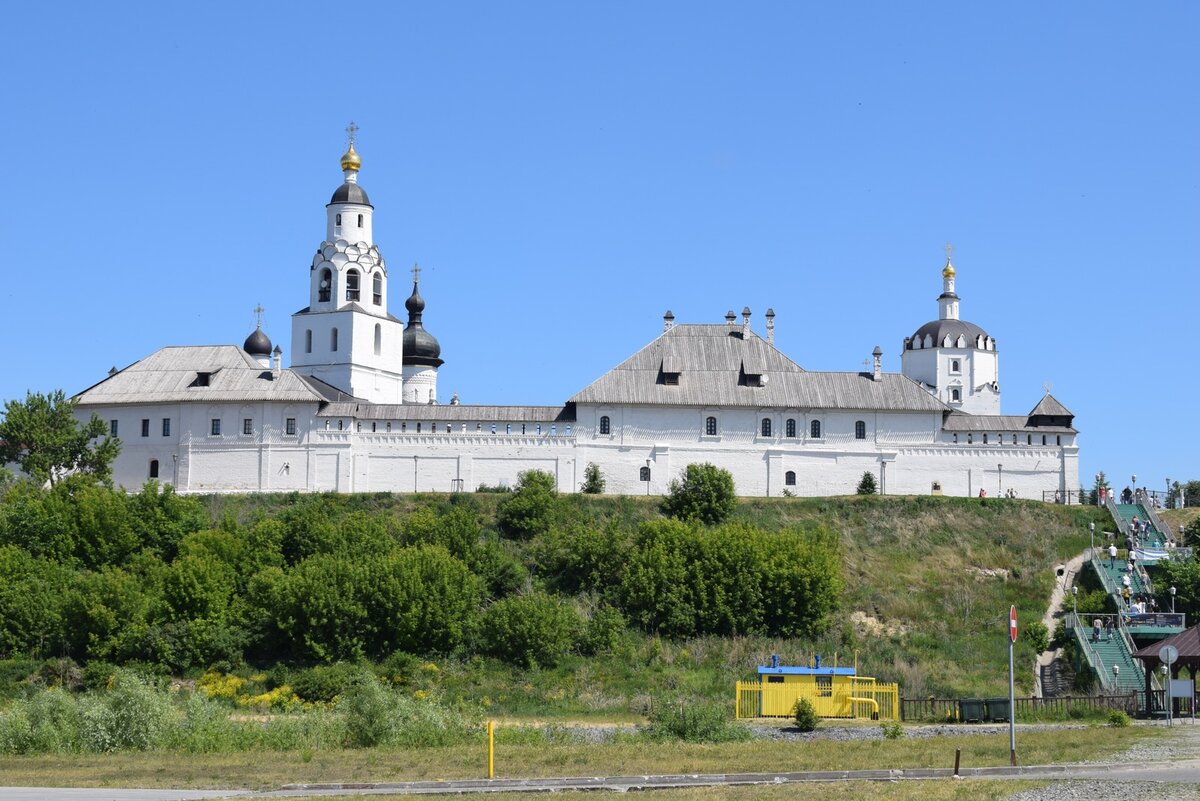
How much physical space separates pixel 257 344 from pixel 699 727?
138 ft

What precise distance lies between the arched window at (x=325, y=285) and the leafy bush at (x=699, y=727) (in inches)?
1457

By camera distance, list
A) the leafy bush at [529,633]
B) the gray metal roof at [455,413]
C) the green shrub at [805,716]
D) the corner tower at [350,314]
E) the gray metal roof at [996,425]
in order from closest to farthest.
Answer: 1. the green shrub at [805,716]
2. the leafy bush at [529,633]
3. the gray metal roof at [455,413]
4. the gray metal roof at [996,425]
5. the corner tower at [350,314]

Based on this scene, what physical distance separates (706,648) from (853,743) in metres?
14.8

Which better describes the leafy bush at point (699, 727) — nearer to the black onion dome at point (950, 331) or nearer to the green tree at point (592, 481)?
the green tree at point (592, 481)

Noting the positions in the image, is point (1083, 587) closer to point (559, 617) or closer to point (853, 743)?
point (559, 617)

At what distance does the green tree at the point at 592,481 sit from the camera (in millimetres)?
58812

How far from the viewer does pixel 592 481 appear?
194 ft

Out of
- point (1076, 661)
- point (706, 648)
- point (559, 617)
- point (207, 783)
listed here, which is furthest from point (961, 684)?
point (207, 783)

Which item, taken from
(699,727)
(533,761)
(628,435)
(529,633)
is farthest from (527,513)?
(533,761)

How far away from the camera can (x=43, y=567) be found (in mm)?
50125

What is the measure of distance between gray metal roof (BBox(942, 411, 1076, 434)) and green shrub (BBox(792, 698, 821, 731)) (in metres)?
27.5

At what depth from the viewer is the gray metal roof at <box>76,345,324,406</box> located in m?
61.2

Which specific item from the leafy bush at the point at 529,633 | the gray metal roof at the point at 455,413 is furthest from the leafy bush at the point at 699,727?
the gray metal roof at the point at 455,413

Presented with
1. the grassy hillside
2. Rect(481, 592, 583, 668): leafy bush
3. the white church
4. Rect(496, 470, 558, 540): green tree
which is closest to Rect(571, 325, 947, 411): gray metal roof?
the white church
